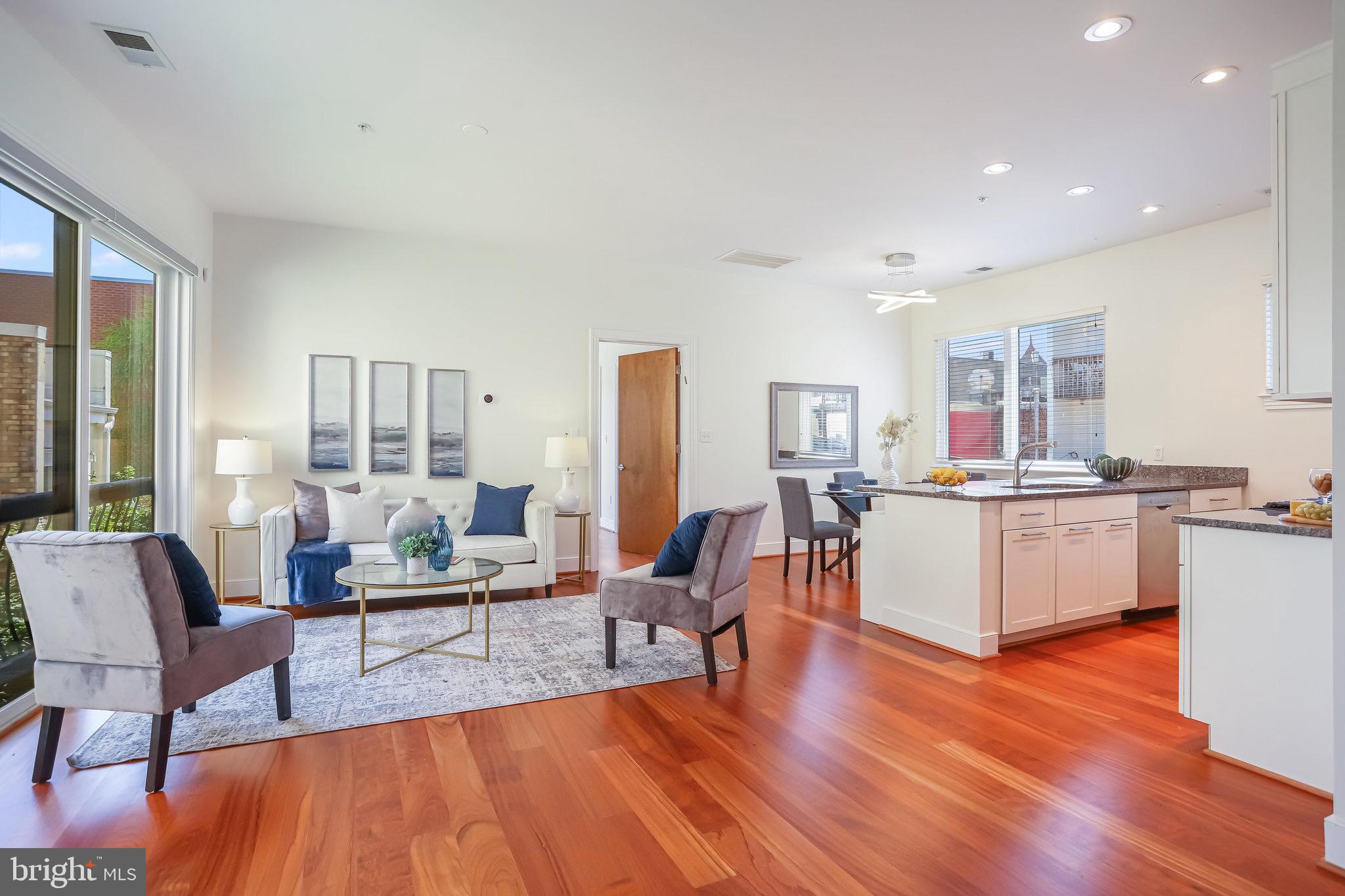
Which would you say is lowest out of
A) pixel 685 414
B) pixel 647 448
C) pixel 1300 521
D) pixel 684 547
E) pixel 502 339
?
pixel 684 547

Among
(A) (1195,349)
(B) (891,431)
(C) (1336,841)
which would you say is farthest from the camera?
(B) (891,431)

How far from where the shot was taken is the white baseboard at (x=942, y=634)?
12.0ft

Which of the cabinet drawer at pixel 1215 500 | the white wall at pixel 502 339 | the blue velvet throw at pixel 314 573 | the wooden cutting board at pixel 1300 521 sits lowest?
the blue velvet throw at pixel 314 573

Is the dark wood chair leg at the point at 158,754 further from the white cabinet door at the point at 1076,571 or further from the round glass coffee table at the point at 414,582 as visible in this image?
the white cabinet door at the point at 1076,571

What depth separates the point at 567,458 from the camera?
552 cm

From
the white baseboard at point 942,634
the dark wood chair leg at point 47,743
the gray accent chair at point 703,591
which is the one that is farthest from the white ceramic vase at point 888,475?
the dark wood chair leg at point 47,743

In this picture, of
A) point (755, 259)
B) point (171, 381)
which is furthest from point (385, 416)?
point (755, 259)

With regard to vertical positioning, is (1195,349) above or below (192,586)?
above

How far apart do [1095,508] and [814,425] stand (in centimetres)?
334

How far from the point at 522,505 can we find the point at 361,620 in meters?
2.09

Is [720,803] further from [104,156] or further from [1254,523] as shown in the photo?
[104,156]

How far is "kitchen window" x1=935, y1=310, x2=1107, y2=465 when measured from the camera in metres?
5.91

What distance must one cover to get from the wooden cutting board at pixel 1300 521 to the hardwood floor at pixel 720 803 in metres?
0.50

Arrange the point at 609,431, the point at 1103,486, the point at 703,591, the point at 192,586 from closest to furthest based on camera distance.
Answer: the point at 192,586 → the point at 703,591 → the point at 1103,486 → the point at 609,431
